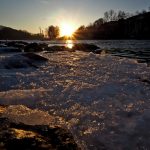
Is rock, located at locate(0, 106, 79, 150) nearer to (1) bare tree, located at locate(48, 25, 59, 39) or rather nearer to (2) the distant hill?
(2) the distant hill

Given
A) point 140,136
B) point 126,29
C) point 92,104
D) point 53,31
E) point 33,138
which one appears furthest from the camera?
point 53,31

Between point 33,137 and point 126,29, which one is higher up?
point 33,137

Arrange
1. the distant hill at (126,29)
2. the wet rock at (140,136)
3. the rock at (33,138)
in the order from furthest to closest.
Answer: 1. the distant hill at (126,29)
2. the wet rock at (140,136)
3. the rock at (33,138)

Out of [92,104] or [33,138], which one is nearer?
[33,138]

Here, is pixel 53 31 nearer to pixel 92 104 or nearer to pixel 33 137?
pixel 92 104

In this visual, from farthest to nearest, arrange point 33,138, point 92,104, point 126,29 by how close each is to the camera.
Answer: point 126,29 → point 92,104 → point 33,138

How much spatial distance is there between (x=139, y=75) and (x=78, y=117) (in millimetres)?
6965

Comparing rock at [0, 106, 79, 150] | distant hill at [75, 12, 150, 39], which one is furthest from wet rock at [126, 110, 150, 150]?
distant hill at [75, 12, 150, 39]

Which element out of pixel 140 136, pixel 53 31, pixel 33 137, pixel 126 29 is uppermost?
pixel 33 137

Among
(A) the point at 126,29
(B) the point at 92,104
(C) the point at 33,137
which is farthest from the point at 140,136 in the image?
(A) the point at 126,29

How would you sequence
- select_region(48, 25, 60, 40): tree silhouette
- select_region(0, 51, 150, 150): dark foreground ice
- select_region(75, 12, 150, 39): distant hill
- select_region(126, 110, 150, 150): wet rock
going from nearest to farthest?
select_region(126, 110, 150, 150): wet rock
select_region(0, 51, 150, 150): dark foreground ice
select_region(75, 12, 150, 39): distant hill
select_region(48, 25, 60, 40): tree silhouette

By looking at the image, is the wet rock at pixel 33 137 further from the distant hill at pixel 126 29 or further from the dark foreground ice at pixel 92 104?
the distant hill at pixel 126 29

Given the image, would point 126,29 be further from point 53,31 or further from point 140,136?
point 140,136

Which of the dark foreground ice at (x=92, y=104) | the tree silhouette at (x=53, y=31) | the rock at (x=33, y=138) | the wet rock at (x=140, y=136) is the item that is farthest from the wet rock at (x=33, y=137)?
the tree silhouette at (x=53, y=31)
